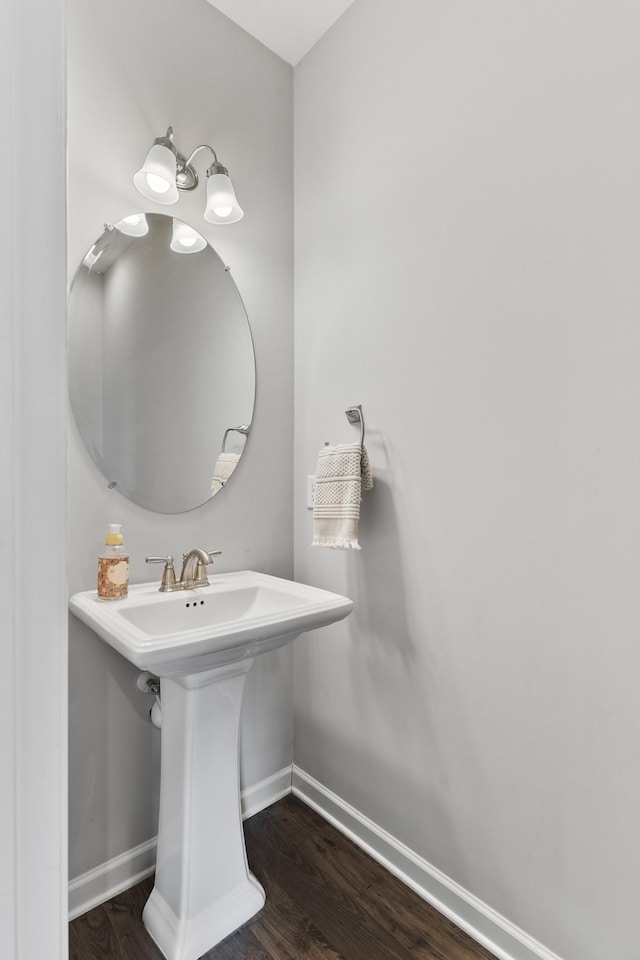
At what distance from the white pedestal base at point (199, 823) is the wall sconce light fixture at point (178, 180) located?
1321 mm

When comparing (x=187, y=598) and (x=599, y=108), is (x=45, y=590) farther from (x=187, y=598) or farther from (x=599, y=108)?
(x=599, y=108)

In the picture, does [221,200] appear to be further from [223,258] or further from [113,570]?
[113,570]

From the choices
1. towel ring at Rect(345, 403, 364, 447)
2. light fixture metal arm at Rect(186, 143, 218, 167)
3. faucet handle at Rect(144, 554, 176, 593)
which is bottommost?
faucet handle at Rect(144, 554, 176, 593)

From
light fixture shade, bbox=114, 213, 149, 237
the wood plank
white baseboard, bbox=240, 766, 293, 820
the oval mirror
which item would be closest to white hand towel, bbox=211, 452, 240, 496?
the oval mirror

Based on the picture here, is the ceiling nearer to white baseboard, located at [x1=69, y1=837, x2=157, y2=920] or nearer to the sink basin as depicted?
the sink basin

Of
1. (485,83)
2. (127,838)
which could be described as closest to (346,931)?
(127,838)

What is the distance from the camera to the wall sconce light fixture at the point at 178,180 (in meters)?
1.38

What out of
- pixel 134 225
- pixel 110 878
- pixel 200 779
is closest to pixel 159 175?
pixel 134 225

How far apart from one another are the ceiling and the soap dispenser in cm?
172

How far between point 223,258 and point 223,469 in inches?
27.4

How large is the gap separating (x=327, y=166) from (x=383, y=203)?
370 millimetres

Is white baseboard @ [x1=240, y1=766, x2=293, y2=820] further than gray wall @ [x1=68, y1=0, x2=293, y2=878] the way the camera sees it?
Yes

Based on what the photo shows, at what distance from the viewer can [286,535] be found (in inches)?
72.9

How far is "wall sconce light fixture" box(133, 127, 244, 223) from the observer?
138 cm
